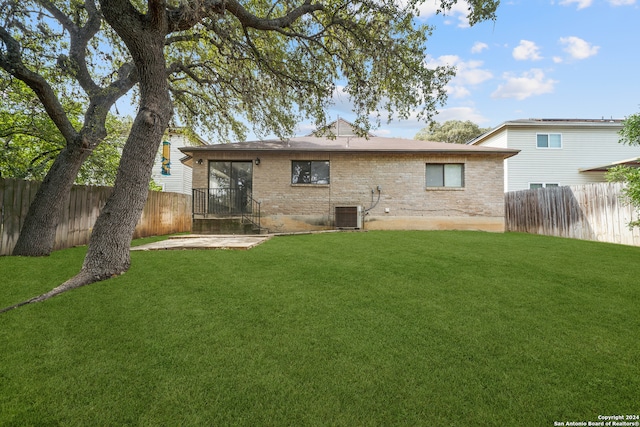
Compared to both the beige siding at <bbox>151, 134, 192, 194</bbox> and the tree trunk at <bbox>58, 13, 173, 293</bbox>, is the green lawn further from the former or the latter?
the beige siding at <bbox>151, 134, 192, 194</bbox>

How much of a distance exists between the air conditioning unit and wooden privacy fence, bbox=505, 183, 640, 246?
7.03 m

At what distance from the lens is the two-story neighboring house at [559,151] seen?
16.1m

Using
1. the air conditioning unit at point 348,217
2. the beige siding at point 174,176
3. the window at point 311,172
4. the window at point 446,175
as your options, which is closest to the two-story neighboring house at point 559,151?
the window at point 446,175

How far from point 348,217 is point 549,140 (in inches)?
538

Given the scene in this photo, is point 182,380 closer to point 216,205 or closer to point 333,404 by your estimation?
point 333,404

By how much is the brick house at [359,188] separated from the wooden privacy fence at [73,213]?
1532 mm

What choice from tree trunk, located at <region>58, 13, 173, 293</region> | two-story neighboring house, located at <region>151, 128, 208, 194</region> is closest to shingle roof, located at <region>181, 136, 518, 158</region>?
tree trunk, located at <region>58, 13, 173, 293</region>

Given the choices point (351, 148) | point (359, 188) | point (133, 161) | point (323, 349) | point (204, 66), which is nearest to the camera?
point (323, 349)

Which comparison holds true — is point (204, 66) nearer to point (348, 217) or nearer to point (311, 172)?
point (311, 172)

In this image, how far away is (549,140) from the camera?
53.5 feet

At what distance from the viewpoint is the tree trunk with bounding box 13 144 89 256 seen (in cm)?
573

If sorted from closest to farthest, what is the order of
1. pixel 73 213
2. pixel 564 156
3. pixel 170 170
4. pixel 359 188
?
pixel 73 213 < pixel 359 188 < pixel 564 156 < pixel 170 170

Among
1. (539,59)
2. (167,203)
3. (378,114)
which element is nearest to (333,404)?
(378,114)

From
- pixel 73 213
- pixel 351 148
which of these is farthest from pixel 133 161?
pixel 351 148
